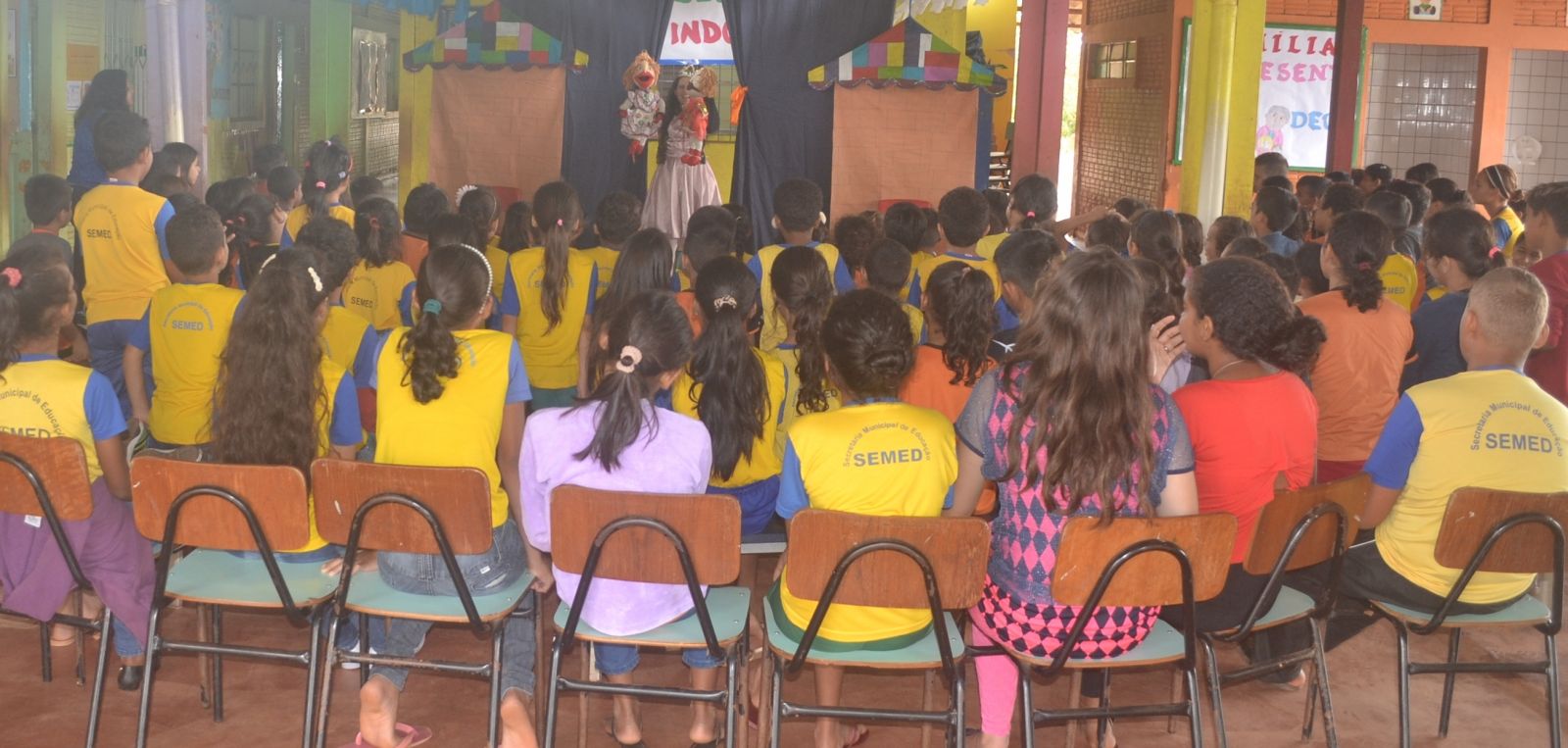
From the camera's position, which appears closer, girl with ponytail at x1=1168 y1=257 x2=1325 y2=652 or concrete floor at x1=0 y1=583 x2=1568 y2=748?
girl with ponytail at x1=1168 y1=257 x2=1325 y2=652

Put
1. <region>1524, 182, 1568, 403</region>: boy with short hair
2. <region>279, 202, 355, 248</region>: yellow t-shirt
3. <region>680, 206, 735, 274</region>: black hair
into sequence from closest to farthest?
<region>1524, 182, 1568, 403</region>: boy with short hair
<region>680, 206, 735, 274</region>: black hair
<region>279, 202, 355, 248</region>: yellow t-shirt

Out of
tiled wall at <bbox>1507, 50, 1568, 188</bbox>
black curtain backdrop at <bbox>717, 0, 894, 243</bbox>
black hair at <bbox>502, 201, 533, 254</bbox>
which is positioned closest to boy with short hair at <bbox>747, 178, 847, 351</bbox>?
black hair at <bbox>502, 201, 533, 254</bbox>

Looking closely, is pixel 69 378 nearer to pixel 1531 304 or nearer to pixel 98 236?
pixel 98 236

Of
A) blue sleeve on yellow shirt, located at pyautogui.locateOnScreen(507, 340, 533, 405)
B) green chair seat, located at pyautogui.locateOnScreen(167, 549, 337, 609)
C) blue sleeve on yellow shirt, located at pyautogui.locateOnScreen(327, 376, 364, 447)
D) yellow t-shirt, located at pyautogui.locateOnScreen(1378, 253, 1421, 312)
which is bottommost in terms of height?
green chair seat, located at pyautogui.locateOnScreen(167, 549, 337, 609)

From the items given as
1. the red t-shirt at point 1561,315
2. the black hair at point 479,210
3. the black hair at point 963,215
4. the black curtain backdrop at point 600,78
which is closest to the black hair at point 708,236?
the black hair at point 963,215

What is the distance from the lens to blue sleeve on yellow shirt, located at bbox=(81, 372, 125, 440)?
3.44 m

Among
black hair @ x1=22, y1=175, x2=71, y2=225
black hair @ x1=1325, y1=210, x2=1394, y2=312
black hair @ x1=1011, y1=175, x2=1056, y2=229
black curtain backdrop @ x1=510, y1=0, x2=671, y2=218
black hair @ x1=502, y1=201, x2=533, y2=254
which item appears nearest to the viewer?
black hair @ x1=1325, y1=210, x2=1394, y2=312

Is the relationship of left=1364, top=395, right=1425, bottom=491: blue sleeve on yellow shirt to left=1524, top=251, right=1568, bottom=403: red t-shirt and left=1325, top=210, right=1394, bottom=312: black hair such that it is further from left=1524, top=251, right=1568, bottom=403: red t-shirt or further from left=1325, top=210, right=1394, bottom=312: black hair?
left=1524, top=251, right=1568, bottom=403: red t-shirt

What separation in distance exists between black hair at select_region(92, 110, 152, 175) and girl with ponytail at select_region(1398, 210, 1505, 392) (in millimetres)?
4381

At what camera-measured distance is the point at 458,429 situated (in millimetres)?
3299

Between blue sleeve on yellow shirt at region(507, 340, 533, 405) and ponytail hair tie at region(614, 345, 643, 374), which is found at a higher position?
ponytail hair tie at region(614, 345, 643, 374)

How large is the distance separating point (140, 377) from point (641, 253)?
64.3 inches

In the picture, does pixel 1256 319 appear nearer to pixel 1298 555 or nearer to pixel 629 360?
pixel 1298 555

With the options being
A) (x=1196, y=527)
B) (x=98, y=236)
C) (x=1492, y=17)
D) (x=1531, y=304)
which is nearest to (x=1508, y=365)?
(x=1531, y=304)
